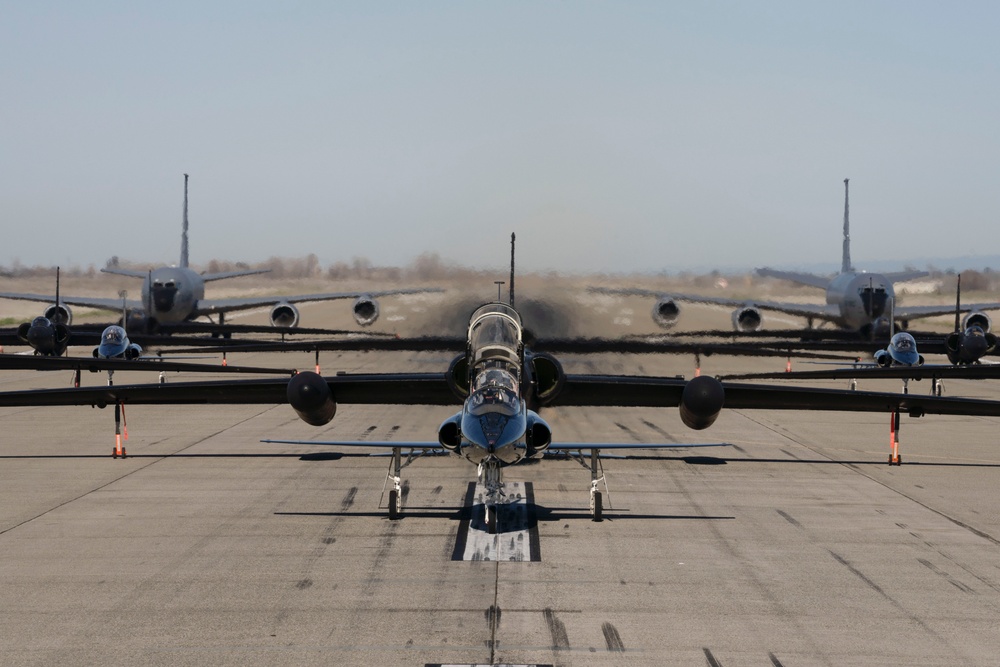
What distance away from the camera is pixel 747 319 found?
54.6 meters

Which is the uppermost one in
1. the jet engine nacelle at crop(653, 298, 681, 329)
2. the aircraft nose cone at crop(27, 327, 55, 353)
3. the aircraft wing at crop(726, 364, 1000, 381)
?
the jet engine nacelle at crop(653, 298, 681, 329)

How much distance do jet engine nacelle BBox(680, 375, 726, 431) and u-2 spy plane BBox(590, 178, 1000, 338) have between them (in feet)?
90.6

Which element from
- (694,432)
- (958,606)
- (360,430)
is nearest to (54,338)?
(360,430)

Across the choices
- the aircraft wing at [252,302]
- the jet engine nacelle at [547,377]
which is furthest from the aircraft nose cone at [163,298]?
the jet engine nacelle at [547,377]

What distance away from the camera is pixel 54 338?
1753 inches

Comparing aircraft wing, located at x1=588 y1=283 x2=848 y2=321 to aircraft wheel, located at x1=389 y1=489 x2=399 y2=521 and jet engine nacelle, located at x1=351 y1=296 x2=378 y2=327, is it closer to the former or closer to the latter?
jet engine nacelle, located at x1=351 y1=296 x2=378 y2=327

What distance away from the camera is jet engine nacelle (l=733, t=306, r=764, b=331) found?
2137 inches

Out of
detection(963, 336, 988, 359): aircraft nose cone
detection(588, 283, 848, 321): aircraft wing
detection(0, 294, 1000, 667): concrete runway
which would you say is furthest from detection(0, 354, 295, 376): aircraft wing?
detection(963, 336, 988, 359): aircraft nose cone

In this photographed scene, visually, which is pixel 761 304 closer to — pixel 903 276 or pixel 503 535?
pixel 903 276

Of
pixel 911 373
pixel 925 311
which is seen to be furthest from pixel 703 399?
pixel 925 311

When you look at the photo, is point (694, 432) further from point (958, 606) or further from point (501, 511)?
point (958, 606)

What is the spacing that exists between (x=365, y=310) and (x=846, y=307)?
90.6ft

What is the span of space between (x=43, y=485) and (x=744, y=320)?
134ft

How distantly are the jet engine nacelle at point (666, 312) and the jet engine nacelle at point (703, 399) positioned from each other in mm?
27472
